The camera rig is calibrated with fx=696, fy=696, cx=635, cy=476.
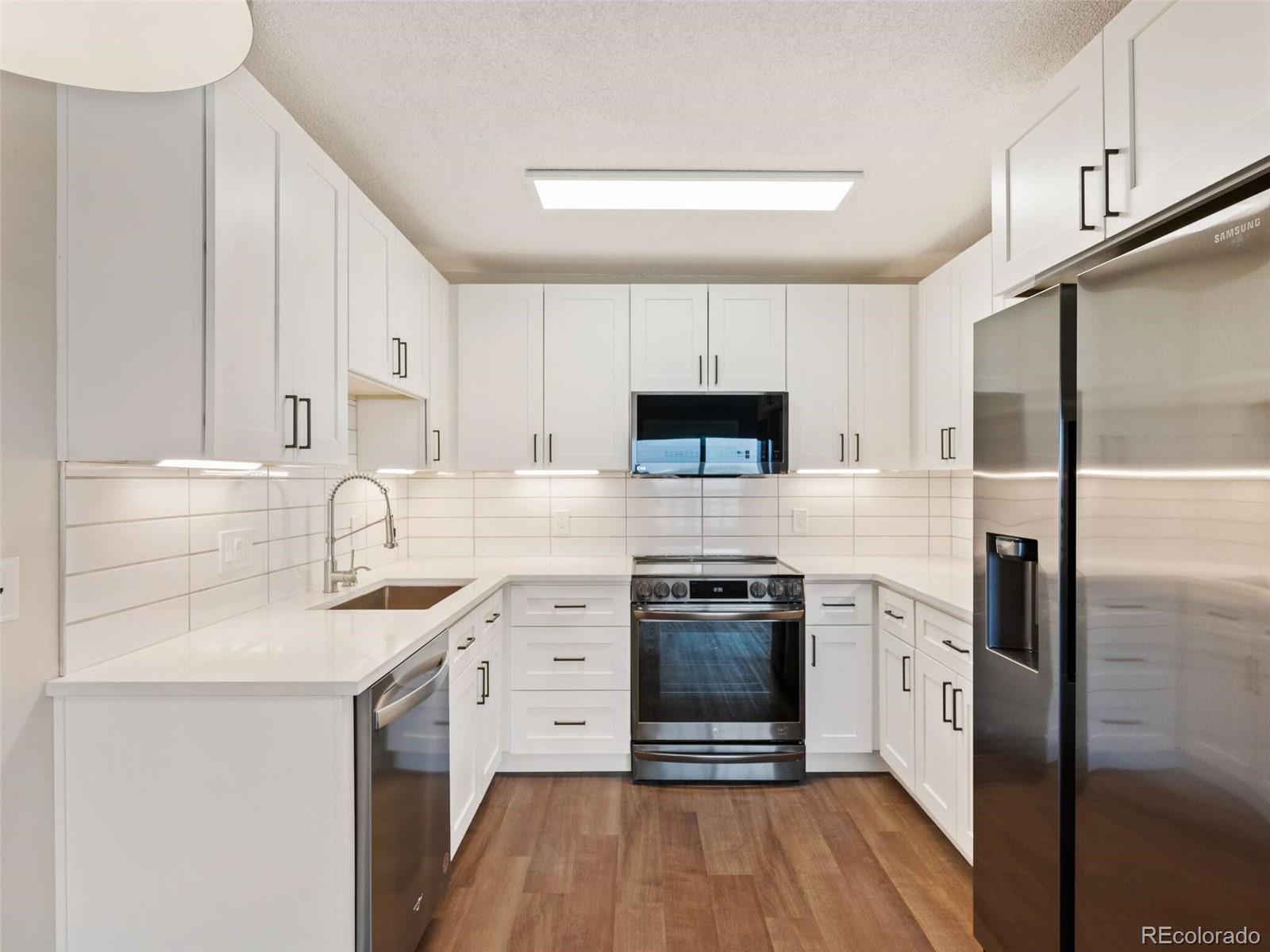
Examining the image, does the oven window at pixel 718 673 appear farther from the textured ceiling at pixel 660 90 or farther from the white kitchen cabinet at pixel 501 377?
the textured ceiling at pixel 660 90

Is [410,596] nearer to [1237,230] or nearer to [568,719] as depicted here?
[568,719]

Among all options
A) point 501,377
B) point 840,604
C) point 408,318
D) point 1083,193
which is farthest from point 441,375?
point 1083,193

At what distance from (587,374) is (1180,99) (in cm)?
241

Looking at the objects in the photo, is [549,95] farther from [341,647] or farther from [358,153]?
[341,647]

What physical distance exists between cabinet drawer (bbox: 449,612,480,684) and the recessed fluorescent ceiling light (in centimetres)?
151

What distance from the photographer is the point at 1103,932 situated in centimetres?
135

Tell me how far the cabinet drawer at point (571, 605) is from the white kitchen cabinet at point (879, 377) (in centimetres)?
131

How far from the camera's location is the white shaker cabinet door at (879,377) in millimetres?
3334

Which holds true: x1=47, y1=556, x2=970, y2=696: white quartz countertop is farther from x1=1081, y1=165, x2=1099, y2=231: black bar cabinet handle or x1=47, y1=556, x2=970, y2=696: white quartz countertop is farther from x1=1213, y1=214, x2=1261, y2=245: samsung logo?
x1=1213, y1=214, x2=1261, y2=245: samsung logo

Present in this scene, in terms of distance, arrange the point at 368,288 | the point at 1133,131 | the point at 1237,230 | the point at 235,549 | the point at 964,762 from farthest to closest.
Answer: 1. the point at 368,288
2. the point at 964,762
3. the point at 235,549
4. the point at 1133,131
5. the point at 1237,230

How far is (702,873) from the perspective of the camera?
2.30 m

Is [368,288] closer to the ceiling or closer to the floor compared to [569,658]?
closer to the ceiling

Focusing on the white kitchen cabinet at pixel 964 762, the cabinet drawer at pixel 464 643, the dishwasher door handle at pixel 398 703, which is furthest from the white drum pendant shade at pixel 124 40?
the white kitchen cabinet at pixel 964 762

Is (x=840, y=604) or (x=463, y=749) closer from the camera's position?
(x=463, y=749)
